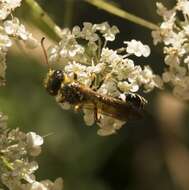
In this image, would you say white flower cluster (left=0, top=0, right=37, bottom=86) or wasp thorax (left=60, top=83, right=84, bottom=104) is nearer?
white flower cluster (left=0, top=0, right=37, bottom=86)

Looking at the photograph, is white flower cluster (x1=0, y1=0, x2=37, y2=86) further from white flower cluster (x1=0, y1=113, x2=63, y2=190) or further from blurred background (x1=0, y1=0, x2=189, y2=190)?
blurred background (x1=0, y1=0, x2=189, y2=190)

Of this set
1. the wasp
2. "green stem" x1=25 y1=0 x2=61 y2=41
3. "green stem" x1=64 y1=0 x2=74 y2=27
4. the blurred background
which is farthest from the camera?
the blurred background

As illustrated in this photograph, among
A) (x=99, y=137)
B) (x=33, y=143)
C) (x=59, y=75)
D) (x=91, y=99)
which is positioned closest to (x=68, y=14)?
(x=59, y=75)

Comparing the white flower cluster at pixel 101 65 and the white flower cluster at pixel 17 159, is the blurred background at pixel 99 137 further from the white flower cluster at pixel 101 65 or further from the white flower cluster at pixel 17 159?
the white flower cluster at pixel 17 159

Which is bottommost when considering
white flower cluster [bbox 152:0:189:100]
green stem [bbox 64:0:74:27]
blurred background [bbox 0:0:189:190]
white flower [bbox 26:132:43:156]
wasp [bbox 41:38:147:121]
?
white flower [bbox 26:132:43:156]

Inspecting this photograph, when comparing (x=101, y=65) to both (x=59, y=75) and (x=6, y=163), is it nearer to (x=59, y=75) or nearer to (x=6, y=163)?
(x=59, y=75)

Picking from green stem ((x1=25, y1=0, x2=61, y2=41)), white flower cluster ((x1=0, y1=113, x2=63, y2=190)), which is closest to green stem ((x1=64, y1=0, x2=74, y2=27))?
green stem ((x1=25, y1=0, x2=61, y2=41))
